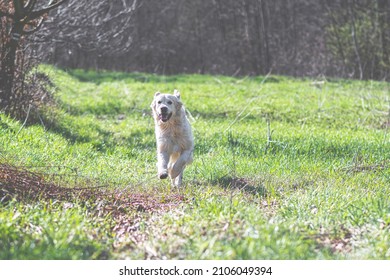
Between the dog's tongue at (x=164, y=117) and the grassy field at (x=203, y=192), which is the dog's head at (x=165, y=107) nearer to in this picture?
the dog's tongue at (x=164, y=117)

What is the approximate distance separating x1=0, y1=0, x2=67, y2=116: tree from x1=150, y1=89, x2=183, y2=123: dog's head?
3401 millimetres

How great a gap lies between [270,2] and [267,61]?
668cm

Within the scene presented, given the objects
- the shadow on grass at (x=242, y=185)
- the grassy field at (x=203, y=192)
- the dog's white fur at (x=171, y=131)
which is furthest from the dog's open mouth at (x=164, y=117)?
the shadow on grass at (x=242, y=185)

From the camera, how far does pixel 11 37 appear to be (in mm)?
10133

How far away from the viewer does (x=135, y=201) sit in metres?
6.29

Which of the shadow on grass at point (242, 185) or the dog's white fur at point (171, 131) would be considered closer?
the shadow on grass at point (242, 185)

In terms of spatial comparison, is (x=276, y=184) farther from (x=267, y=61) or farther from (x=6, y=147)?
(x=267, y=61)

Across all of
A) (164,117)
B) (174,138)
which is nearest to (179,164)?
(174,138)

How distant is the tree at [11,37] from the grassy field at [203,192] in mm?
779

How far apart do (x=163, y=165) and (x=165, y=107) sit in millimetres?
770

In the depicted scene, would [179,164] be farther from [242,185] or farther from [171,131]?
[242,185]

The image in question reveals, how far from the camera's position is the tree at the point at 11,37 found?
9914 mm

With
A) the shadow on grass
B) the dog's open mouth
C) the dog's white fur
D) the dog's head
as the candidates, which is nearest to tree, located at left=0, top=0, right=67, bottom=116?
the dog's head

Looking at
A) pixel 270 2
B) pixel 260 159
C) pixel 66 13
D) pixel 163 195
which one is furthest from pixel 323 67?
pixel 163 195
